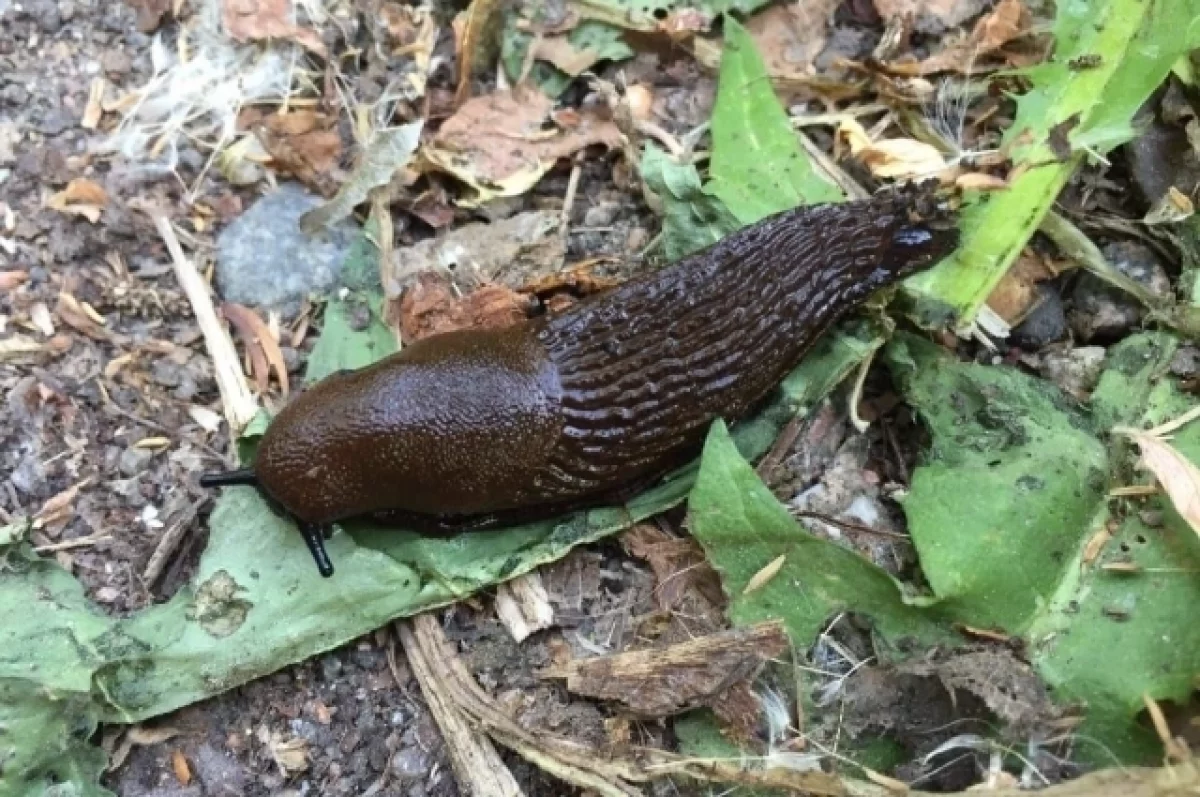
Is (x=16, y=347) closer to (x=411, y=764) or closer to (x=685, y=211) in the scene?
(x=411, y=764)

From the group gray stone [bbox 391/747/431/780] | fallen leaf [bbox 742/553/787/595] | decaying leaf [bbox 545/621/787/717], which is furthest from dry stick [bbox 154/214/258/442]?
fallen leaf [bbox 742/553/787/595]

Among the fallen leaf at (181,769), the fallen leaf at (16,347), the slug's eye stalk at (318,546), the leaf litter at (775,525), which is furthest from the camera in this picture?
the fallen leaf at (16,347)

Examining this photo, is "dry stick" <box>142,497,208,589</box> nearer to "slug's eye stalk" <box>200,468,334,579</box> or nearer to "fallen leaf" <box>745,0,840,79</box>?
"slug's eye stalk" <box>200,468,334,579</box>

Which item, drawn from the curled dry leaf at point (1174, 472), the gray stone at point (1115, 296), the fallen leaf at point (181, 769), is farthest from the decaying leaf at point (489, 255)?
the curled dry leaf at point (1174, 472)

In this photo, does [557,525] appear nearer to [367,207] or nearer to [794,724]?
[794,724]

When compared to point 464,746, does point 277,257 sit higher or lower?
higher

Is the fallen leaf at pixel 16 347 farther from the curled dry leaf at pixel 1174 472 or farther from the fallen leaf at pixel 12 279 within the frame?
the curled dry leaf at pixel 1174 472

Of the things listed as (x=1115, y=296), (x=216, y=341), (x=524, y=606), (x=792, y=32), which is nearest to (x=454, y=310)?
(x=216, y=341)
